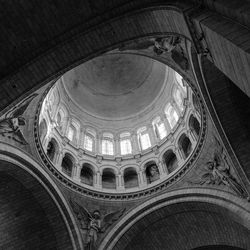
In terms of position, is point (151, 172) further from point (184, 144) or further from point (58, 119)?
point (58, 119)

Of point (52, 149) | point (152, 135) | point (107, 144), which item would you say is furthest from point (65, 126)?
point (152, 135)

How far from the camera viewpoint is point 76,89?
2366 centimetres

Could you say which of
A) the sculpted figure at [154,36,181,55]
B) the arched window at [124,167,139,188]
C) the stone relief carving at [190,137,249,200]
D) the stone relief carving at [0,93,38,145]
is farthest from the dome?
the sculpted figure at [154,36,181,55]

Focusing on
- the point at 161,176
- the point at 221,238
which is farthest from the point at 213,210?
the point at 161,176

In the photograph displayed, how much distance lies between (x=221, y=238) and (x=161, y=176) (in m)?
4.37

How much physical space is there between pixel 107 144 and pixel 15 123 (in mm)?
8525

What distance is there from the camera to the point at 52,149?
18.1 metres

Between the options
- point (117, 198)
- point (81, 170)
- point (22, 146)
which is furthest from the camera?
point (81, 170)

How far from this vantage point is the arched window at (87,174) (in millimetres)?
18653

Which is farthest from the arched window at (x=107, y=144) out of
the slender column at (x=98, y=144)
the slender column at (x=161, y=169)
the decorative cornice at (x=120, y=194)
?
the decorative cornice at (x=120, y=194)

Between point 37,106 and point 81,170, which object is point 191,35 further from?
point 81,170

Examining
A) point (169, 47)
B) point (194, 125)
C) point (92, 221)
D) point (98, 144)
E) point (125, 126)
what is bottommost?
point (92, 221)

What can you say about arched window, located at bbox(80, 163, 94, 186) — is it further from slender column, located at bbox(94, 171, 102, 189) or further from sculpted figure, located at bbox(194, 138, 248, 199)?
sculpted figure, located at bbox(194, 138, 248, 199)

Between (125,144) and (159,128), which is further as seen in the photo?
(125,144)
